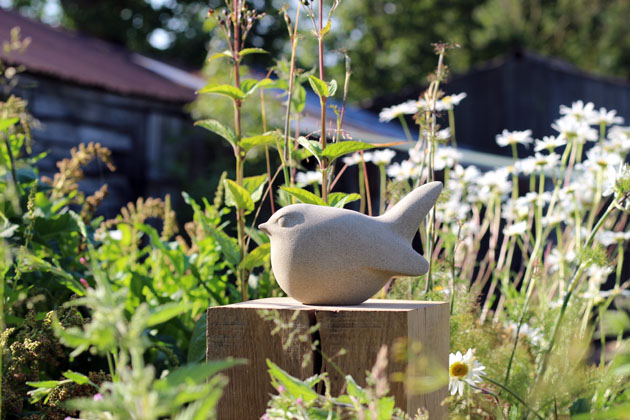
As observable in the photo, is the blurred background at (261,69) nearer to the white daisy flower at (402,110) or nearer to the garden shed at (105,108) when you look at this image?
the garden shed at (105,108)

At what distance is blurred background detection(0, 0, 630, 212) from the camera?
7.67 metres

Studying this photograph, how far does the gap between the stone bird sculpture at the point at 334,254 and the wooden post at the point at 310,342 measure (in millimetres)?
54

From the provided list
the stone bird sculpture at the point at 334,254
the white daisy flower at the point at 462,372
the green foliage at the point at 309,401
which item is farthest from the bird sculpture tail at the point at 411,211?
the green foliage at the point at 309,401

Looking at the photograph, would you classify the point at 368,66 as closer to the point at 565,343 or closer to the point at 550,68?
the point at 550,68

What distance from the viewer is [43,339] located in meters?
1.56

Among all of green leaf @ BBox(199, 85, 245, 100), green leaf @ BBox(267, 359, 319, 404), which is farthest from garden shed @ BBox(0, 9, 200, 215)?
green leaf @ BBox(267, 359, 319, 404)

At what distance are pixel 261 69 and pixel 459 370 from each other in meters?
12.1

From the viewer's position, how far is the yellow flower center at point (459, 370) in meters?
1.54

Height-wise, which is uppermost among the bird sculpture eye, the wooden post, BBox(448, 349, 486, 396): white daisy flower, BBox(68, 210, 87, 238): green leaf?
the bird sculpture eye

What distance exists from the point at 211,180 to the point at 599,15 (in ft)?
54.7

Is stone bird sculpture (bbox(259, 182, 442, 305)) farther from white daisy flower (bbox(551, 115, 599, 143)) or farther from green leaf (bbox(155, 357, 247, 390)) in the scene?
white daisy flower (bbox(551, 115, 599, 143))

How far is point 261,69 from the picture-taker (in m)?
13.2

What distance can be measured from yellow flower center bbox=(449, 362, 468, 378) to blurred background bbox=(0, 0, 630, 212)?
0.85m

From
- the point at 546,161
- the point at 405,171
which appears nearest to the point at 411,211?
the point at 405,171
